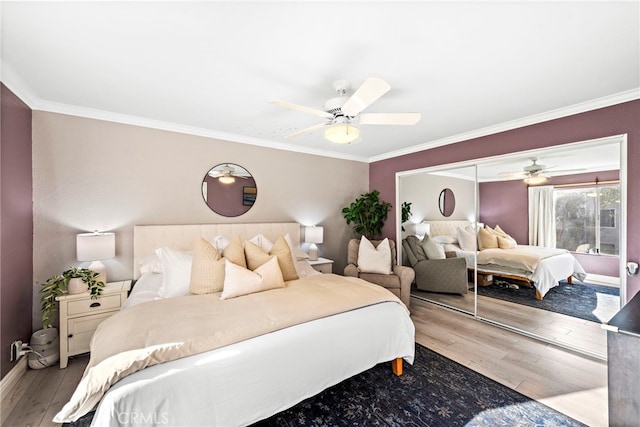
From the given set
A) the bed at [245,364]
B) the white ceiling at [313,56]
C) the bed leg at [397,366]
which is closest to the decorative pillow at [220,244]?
the bed at [245,364]

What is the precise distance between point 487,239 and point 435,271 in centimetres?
93

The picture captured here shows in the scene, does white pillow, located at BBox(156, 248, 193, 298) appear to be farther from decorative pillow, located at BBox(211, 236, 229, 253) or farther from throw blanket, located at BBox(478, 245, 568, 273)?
throw blanket, located at BBox(478, 245, 568, 273)

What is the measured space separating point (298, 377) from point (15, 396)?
224 cm

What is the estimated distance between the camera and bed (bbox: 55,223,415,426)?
1.24 meters

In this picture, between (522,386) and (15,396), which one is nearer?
(15,396)

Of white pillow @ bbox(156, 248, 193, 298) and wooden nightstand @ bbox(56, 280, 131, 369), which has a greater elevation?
white pillow @ bbox(156, 248, 193, 298)

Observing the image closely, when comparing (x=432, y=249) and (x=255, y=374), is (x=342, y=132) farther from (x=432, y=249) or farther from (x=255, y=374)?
(x=432, y=249)

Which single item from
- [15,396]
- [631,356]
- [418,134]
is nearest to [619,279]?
[631,356]

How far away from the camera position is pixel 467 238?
369 cm

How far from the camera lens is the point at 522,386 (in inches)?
82.0

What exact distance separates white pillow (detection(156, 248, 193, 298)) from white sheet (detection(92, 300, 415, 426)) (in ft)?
3.70

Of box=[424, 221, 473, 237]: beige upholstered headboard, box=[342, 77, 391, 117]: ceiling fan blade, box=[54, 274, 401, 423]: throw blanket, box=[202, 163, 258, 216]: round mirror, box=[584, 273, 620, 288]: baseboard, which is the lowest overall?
box=[54, 274, 401, 423]: throw blanket

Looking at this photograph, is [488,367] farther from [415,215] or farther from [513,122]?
[513,122]

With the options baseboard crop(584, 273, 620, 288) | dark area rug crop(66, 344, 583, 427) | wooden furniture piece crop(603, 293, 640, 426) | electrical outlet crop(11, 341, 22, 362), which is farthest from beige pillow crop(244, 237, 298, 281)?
baseboard crop(584, 273, 620, 288)
